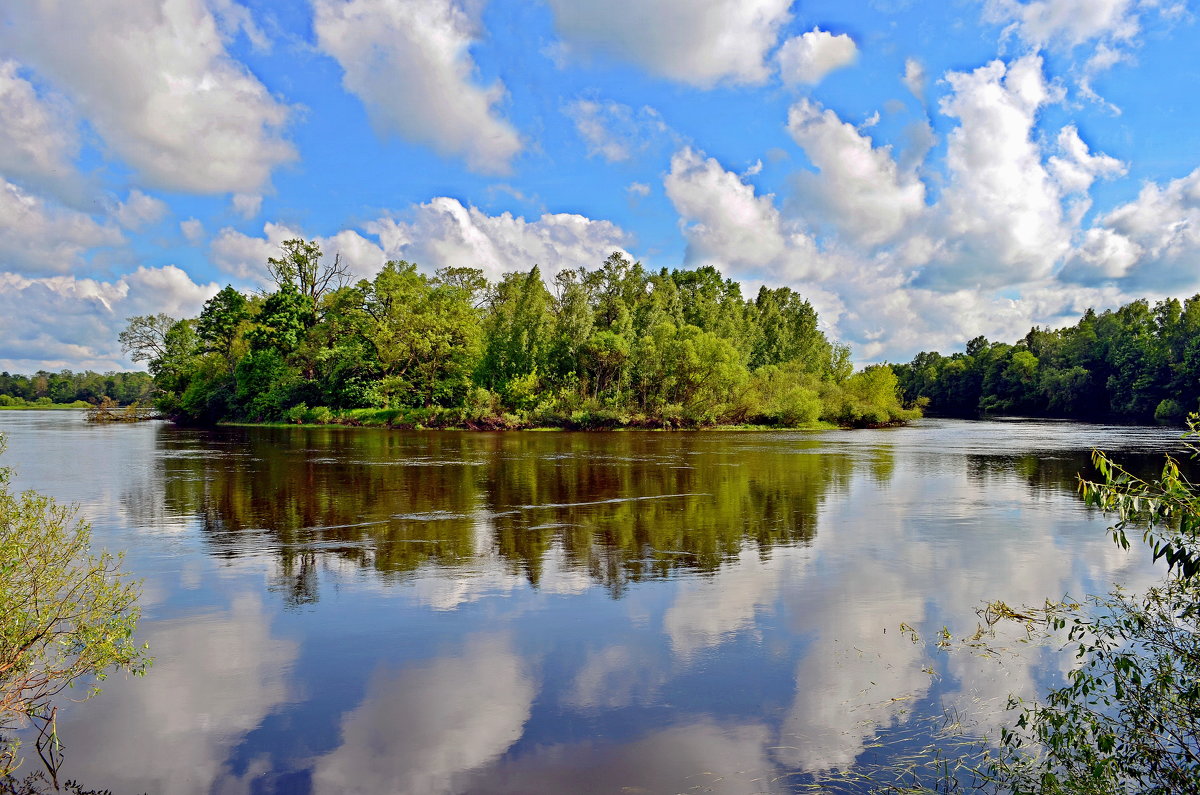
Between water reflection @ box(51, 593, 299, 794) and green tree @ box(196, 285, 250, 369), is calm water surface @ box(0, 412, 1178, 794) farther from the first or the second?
green tree @ box(196, 285, 250, 369)

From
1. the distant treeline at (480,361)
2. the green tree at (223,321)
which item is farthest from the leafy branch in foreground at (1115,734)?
the green tree at (223,321)

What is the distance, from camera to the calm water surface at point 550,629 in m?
6.94

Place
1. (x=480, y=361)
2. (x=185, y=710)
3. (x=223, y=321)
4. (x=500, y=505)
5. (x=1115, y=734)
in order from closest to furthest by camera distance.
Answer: (x=1115, y=734), (x=185, y=710), (x=500, y=505), (x=480, y=361), (x=223, y=321)

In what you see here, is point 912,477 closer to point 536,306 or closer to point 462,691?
point 462,691

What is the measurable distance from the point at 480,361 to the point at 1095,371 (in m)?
96.9

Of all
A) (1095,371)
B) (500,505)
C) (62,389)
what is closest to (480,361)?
(500,505)

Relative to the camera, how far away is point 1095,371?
11281cm

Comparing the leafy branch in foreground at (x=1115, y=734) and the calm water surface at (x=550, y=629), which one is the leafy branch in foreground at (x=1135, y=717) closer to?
the leafy branch in foreground at (x=1115, y=734)

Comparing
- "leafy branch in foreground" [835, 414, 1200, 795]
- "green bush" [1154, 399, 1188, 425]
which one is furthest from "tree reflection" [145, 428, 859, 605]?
"green bush" [1154, 399, 1188, 425]

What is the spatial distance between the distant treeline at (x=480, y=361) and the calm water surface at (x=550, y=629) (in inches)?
1772

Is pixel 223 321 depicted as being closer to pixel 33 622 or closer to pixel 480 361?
pixel 480 361

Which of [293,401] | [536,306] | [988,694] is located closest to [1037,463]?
[988,694]

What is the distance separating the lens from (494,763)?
6.82 metres

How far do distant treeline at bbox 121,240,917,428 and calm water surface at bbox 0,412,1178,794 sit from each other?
148 ft
